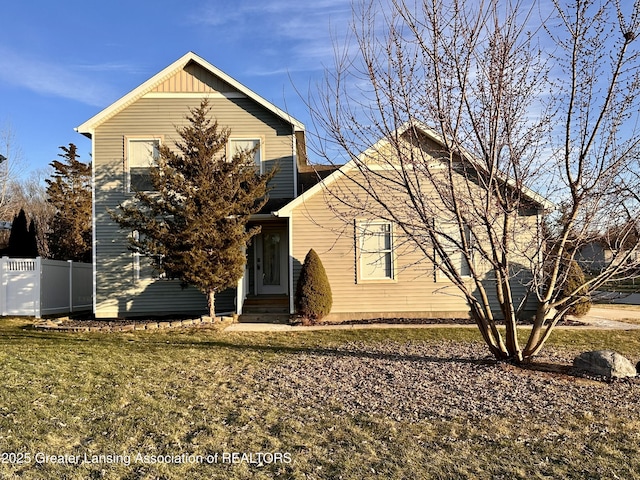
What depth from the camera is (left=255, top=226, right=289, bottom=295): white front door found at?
14844mm

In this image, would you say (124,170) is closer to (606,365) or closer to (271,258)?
(271,258)

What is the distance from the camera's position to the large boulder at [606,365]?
630cm

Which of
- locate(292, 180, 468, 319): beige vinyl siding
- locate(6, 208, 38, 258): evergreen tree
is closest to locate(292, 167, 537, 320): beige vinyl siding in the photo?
locate(292, 180, 468, 319): beige vinyl siding

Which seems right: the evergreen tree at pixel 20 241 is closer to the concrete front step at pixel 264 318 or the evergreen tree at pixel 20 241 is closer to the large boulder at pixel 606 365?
the concrete front step at pixel 264 318

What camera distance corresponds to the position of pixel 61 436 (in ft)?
14.0

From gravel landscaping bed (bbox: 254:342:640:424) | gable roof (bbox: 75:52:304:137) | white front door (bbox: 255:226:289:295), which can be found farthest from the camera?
white front door (bbox: 255:226:289:295)

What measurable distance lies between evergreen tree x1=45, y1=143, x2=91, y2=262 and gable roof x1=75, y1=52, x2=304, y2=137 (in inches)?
503

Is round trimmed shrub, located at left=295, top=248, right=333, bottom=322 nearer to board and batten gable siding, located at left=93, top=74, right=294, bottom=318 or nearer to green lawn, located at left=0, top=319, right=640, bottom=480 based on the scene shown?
board and batten gable siding, located at left=93, top=74, right=294, bottom=318

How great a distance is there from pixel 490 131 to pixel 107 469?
212 inches

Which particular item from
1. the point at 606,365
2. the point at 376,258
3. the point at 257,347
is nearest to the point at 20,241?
the point at 376,258

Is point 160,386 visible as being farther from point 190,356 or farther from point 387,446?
point 387,446

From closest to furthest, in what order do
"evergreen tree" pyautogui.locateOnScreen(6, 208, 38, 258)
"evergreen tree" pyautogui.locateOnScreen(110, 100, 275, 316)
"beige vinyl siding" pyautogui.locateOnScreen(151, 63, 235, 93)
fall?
"evergreen tree" pyautogui.locateOnScreen(110, 100, 275, 316)
"beige vinyl siding" pyautogui.locateOnScreen(151, 63, 235, 93)
"evergreen tree" pyautogui.locateOnScreen(6, 208, 38, 258)

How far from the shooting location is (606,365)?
20.8 feet

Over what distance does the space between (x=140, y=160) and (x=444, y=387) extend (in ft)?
38.0
